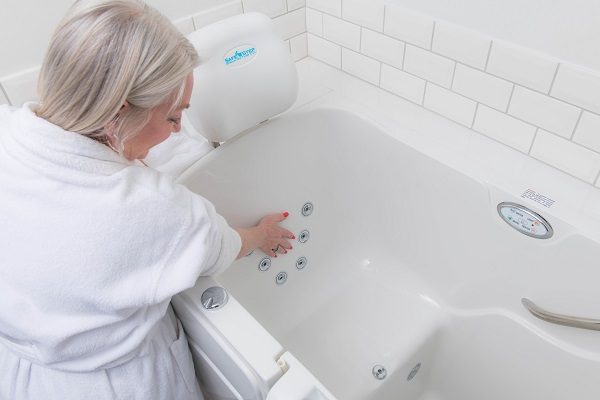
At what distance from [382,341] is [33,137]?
93 cm

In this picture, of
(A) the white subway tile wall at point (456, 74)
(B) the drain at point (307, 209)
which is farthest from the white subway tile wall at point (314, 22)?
(B) the drain at point (307, 209)

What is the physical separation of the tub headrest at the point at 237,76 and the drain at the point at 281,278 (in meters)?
0.41

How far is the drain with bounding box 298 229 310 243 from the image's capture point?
4.14 ft

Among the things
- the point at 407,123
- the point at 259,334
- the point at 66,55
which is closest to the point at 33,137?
the point at 66,55

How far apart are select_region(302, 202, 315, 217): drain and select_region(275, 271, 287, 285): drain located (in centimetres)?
17

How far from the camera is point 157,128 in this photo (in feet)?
2.13

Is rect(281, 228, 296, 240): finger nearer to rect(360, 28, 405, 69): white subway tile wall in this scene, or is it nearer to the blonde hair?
rect(360, 28, 405, 69): white subway tile wall

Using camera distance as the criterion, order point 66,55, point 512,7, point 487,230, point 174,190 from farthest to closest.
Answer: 1. point 487,230
2. point 512,7
3. point 174,190
4. point 66,55

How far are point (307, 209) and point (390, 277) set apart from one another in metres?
0.30

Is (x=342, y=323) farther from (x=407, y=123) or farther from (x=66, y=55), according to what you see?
(x=66, y=55)

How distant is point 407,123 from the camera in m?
1.12

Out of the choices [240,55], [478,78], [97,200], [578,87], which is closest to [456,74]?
[478,78]

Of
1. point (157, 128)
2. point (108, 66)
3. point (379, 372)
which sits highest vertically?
point (108, 66)

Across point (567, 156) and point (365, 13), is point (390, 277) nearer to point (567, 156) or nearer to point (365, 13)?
point (567, 156)
